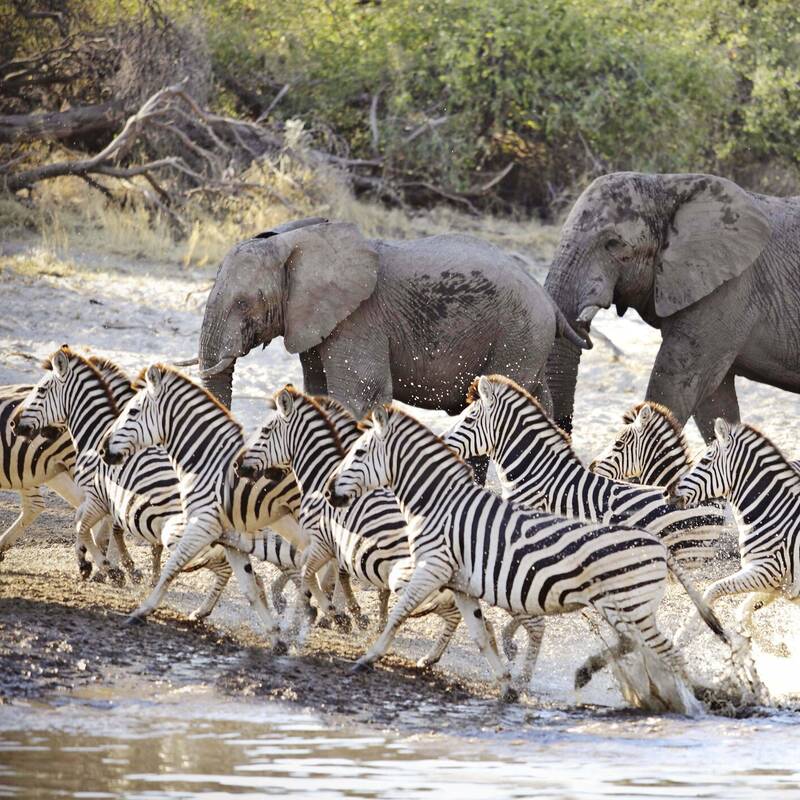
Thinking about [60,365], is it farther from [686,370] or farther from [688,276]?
[688,276]

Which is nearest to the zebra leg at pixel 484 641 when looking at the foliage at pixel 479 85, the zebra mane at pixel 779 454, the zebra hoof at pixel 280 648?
the zebra hoof at pixel 280 648

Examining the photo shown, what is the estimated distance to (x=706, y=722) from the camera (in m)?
6.79

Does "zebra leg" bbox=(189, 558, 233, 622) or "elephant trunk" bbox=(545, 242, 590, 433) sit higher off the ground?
"elephant trunk" bbox=(545, 242, 590, 433)

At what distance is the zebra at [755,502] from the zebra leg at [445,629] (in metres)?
1.23

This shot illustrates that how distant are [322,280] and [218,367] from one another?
2.72 feet

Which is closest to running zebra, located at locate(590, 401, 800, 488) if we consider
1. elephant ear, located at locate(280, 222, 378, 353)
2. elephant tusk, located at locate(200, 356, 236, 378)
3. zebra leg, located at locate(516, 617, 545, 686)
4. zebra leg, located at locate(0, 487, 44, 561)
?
zebra leg, located at locate(516, 617, 545, 686)

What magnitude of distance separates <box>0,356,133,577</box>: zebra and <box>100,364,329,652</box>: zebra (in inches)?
33.7

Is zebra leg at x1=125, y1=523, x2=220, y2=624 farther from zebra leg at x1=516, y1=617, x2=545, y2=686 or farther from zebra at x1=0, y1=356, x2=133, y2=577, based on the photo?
zebra leg at x1=516, y1=617, x2=545, y2=686

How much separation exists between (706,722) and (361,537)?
1.76 metres

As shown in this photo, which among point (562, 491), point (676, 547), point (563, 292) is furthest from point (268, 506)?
point (563, 292)

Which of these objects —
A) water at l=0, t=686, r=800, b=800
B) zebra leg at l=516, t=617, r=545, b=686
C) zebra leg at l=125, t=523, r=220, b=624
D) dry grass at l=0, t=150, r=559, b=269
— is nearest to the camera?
water at l=0, t=686, r=800, b=800

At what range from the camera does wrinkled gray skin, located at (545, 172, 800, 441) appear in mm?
10383

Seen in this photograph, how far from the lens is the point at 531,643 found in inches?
287

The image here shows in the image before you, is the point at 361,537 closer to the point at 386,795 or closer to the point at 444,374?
the point at 386,795
